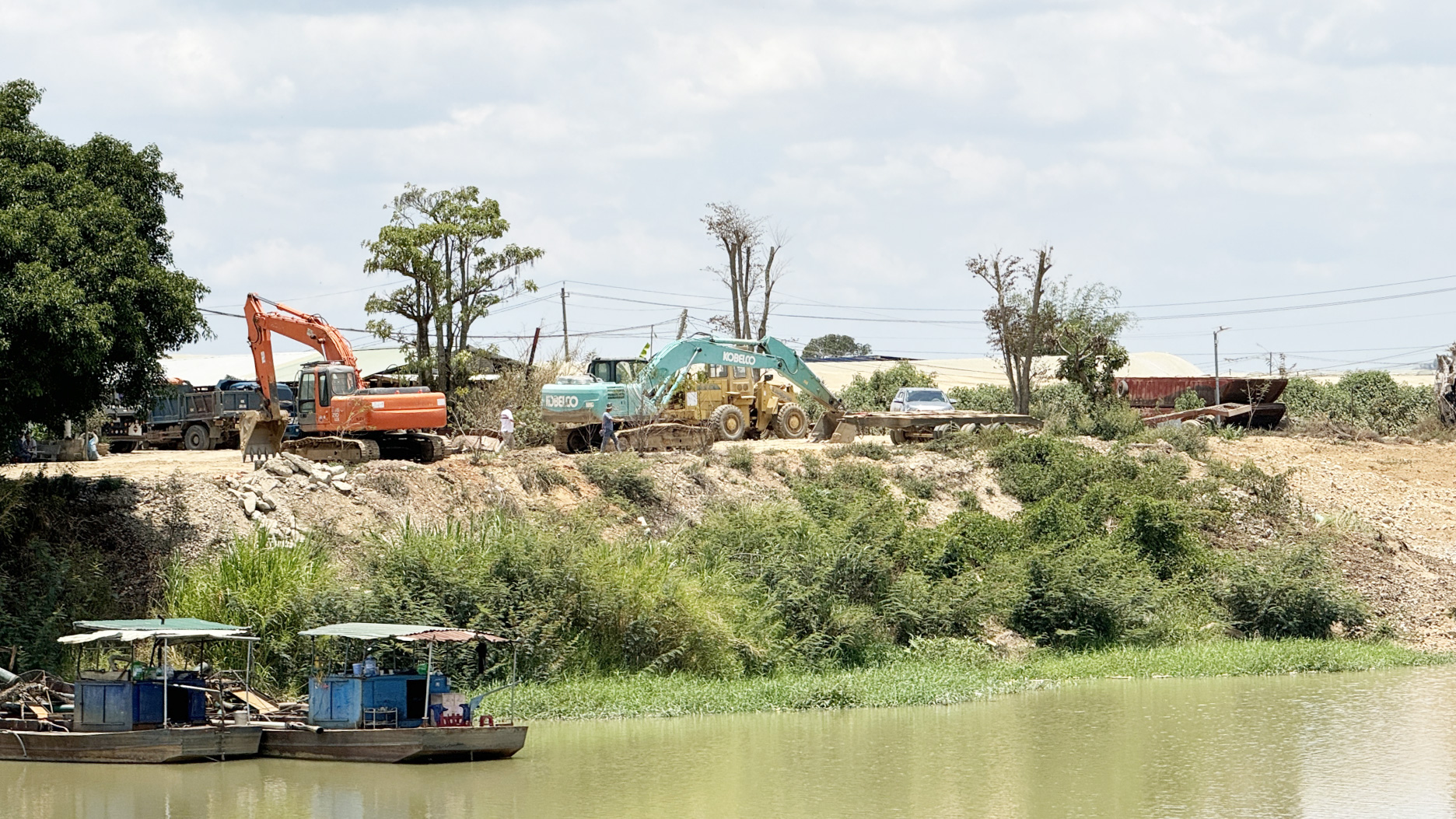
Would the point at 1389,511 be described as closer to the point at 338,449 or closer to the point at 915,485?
the point at 915,485

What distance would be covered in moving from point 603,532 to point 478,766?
39.3 ft

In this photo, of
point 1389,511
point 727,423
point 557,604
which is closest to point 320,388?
point 557,604

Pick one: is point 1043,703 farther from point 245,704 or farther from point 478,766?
point 245,704

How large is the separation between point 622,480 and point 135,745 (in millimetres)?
15391

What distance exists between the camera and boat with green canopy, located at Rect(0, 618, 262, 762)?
61.4 feet

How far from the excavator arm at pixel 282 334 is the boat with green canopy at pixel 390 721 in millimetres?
17732

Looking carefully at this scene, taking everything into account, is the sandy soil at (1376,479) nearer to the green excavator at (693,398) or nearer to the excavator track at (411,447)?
the green excavator at (693,398)

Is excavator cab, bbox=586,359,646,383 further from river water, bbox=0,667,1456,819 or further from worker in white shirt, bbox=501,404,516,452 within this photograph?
river water, bbox=0,667,1456,819

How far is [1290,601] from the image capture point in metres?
Answer: 30.4

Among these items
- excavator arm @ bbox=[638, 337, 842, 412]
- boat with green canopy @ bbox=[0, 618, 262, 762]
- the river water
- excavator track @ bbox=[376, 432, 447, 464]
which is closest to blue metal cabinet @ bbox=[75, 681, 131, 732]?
boat with green canopy @ bbox=[0, 618, 262, 762]

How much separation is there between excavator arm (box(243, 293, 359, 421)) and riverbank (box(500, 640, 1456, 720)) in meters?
15.4

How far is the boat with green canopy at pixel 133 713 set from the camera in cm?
1872

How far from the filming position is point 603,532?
100.0ft

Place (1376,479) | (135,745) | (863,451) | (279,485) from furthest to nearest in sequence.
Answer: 1. (1376,479)
2. (863,451)
3. (279,485)
4. (135,745)
